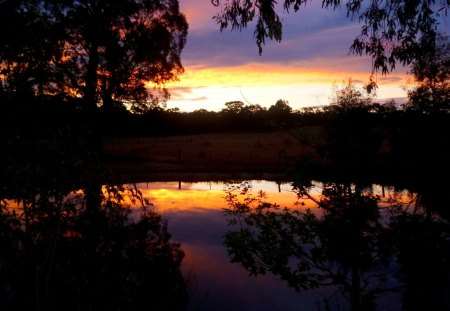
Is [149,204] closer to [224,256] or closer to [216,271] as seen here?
[216,271]

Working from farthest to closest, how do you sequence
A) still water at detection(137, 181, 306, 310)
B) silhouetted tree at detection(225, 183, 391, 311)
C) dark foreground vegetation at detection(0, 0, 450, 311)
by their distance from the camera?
still water at detection(137, 181, 306, 310)
silhouetted tree at detection(225, 183, 391, 311)
dark foreground vegetation at detection(0, 0, 450, 311)

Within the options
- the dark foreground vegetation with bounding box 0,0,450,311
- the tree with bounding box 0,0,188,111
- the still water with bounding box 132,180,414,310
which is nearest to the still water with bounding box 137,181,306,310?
the still water with bounding box 132,180,414,310

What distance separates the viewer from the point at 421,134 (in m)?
12.6

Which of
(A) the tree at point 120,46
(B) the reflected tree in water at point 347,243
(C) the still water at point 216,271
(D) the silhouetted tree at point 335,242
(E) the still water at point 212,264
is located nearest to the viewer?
(B) the reflected tree in water at point 347,243

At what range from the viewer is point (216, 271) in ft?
51.6

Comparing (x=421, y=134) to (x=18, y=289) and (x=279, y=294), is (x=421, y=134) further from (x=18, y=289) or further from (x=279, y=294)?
(x=18, y=289)

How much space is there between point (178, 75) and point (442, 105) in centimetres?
2136

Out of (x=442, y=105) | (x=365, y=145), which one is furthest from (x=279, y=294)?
(x=442, y=105)

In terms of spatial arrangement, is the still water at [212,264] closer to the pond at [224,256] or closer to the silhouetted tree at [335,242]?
the pond at [224,256]

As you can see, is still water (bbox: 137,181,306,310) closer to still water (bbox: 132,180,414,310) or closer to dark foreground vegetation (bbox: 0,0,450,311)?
still water (bbox: 132,180,414,310)

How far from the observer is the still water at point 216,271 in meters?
13.1

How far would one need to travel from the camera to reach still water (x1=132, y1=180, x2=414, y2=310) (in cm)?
1308

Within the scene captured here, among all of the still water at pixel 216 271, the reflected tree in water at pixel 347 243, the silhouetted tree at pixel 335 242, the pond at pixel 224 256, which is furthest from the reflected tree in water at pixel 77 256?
the reflected tree in water at pixel 347 243

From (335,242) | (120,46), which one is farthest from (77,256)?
(120,46)
